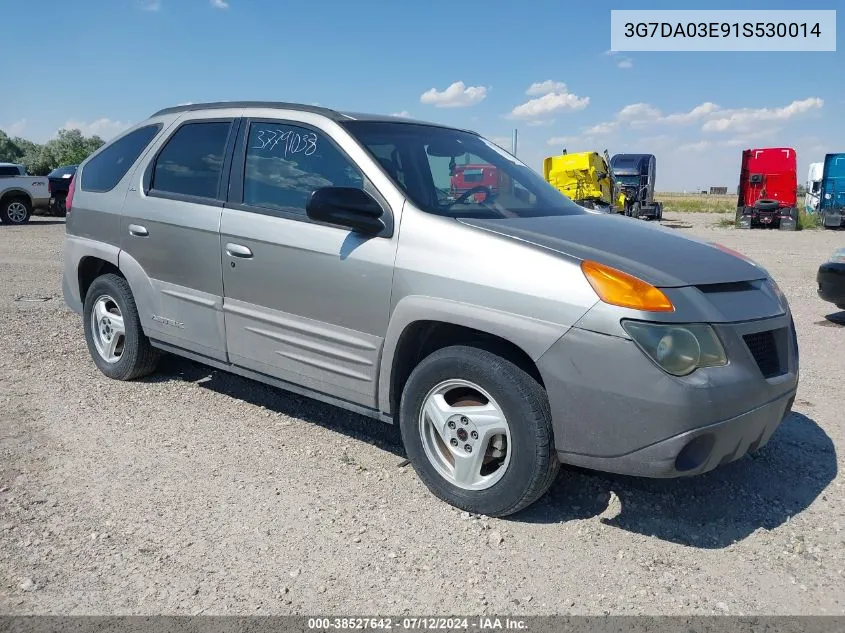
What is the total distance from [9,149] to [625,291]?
72258mm

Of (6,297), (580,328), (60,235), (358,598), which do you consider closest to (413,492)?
(358,598)

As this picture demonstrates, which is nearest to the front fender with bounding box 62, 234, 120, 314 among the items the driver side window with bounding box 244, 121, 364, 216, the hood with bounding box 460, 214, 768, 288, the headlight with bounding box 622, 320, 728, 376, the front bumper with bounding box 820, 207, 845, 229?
the driver side window with bounding box 244, 121, 364, 216

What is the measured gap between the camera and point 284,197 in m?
3.97

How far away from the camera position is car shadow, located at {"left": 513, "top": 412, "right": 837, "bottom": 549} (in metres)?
3.33

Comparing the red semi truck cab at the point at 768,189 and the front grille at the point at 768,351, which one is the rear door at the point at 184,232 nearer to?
the front grille at the point at 768,351

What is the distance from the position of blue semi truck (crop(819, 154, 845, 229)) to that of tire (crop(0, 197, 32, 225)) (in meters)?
27.7

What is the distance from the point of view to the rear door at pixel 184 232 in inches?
168

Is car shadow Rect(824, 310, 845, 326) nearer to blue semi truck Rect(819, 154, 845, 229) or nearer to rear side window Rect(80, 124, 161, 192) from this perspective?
rear side window Rect(80, 124, 161, 192)

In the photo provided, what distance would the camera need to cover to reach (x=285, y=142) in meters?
4.05

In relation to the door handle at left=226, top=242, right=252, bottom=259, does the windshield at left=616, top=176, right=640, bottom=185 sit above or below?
above

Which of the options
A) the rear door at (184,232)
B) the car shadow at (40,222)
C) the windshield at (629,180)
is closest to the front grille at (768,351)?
the rear door at (184,232)

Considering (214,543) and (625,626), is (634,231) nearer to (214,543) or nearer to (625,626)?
(625,626)

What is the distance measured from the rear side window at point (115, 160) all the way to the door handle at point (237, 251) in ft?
4.46

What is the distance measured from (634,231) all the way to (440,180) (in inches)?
41.4
